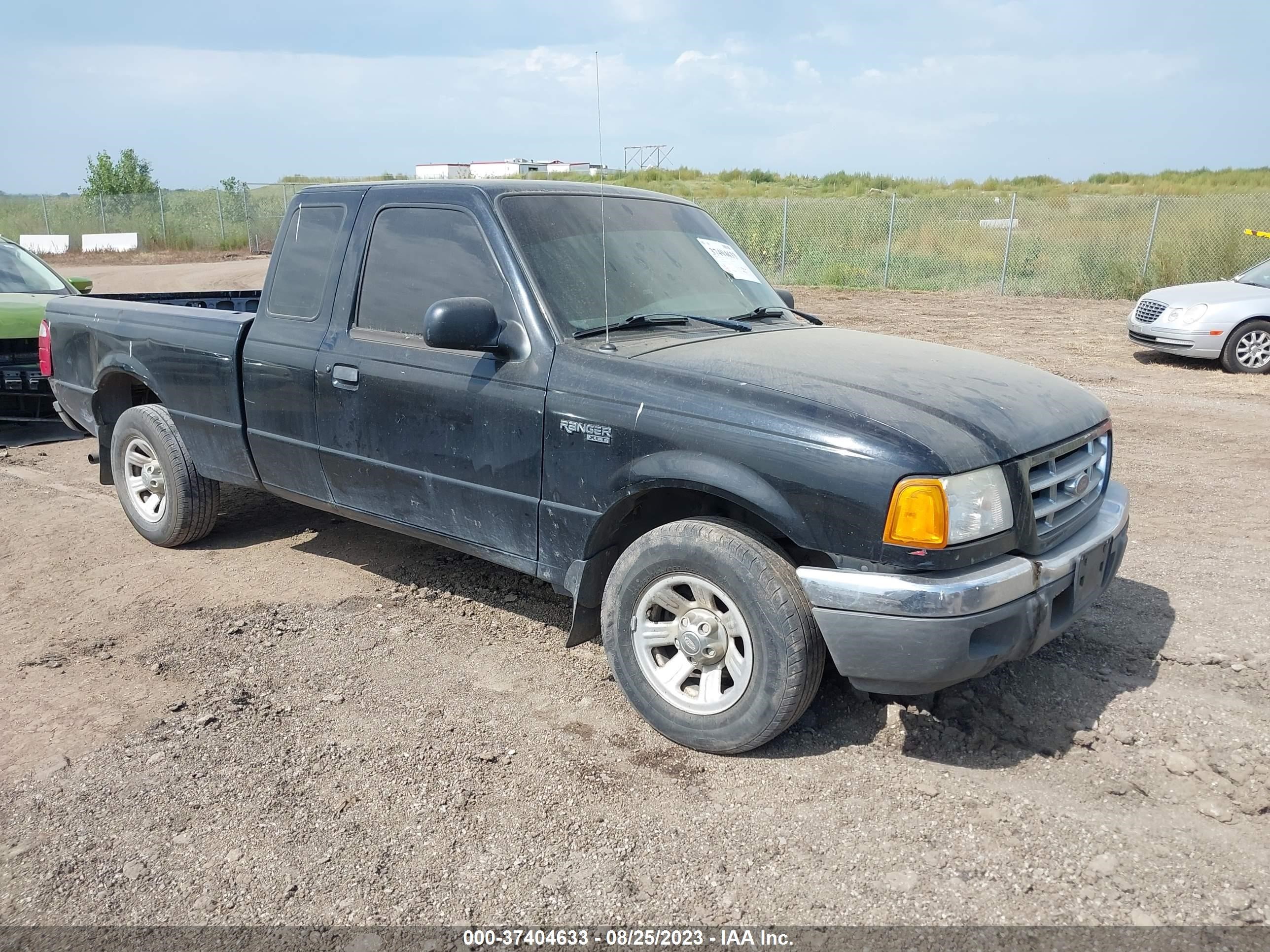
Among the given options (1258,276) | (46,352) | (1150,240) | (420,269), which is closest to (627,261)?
(420,269)

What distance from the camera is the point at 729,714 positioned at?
3371mm

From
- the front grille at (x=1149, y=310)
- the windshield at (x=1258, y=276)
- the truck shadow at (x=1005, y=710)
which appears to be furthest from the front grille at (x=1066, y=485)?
the windshield at (x=1258, y=276)

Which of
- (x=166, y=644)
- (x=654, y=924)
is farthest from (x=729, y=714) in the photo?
(x=166, y=644)

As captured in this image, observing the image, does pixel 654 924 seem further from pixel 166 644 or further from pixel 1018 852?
pixel 166 644

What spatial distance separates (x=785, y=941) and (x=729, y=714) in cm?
90

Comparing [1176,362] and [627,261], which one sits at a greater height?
[627,261]

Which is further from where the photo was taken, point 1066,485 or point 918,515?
point 1066,485

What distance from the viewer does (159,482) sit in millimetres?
5629

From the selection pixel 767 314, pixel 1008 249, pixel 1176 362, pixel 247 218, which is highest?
pixel 247 218

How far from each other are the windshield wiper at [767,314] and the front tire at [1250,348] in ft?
30.6

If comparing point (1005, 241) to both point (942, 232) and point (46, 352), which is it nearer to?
point (942, 232)

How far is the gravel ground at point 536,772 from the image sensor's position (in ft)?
9.01

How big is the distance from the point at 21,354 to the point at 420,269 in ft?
18.9

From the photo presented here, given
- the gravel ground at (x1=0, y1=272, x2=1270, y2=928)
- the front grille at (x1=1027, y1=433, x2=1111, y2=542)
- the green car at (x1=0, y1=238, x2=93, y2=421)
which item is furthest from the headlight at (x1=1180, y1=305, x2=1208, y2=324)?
the green car at (x1=0, y1=238, x2=93, y2=421)
